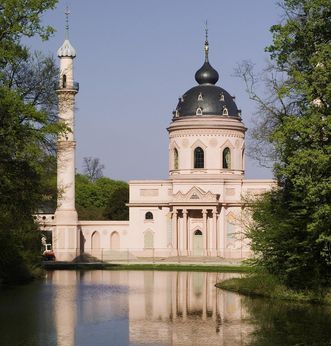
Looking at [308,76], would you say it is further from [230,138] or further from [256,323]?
[230,138]

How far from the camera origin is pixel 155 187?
80.4 m

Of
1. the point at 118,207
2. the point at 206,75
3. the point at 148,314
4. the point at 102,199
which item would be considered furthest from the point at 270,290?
the point at 102,199

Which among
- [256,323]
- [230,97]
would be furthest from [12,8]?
[230,97]

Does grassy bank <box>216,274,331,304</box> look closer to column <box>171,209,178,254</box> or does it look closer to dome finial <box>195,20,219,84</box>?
column <box>171,209,178,254</box>

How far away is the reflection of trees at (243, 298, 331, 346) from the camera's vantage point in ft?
68.8

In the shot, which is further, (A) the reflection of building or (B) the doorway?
(B) the doorway

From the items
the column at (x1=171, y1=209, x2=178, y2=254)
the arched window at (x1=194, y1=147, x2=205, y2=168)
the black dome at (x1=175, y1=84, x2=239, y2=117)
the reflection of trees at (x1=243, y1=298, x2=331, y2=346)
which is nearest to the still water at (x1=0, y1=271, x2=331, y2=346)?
the reflection of trees at (x1=243, y1=298, x2=331, y2=346)

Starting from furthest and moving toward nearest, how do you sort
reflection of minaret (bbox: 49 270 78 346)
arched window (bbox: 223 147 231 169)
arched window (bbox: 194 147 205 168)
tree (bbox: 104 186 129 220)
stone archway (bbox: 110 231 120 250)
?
tree (bbox: 104 186 129 220), arched window (bbox: 223 147 231 169), arched window (bbox: 194 147 205 168), stone archway (bbox: 110 231 120 250), reflection of minaret (bbox: 49 270 78 346)

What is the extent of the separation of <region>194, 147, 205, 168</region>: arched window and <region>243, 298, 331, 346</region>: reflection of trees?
5013cm

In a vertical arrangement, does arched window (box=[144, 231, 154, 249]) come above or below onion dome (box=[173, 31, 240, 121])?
below

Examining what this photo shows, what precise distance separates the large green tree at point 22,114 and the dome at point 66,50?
43.7 meters

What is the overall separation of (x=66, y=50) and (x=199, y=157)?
15551 mm

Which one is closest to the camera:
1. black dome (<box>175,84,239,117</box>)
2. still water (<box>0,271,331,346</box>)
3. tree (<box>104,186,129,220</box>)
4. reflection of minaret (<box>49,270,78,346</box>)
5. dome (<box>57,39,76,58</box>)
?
still water (<box>0,271,331,346</box>)

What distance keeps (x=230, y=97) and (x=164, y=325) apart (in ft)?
203
